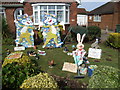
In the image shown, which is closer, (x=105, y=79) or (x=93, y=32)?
(x=105, y=79)

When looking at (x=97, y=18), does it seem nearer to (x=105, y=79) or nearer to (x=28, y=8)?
(x=28, y=8)

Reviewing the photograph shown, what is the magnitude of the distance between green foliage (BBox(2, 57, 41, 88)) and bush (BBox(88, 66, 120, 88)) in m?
1.97

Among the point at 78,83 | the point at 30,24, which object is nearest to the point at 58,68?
the point at 78,83

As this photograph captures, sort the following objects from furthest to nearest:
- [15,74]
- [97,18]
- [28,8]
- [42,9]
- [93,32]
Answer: [97,18] < [28,8] < [42,9] < [93,32] < [15,74]

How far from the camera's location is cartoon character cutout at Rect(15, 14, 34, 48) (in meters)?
9.17

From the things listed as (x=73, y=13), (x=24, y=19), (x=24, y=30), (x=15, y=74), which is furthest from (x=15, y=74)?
(x=73, y=13)

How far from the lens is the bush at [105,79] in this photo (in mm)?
3098

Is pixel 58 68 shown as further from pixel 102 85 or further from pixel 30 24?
pixel 30 24

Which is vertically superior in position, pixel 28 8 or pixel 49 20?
pixel 28 8

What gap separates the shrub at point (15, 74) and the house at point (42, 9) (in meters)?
9.13

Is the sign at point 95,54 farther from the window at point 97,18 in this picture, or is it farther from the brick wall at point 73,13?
the window at point 97,18

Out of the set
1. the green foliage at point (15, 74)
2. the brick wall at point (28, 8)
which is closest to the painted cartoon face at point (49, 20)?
the brick wall at point (28, 8)

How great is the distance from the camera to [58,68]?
585 centimetres

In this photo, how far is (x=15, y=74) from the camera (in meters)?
3.95
